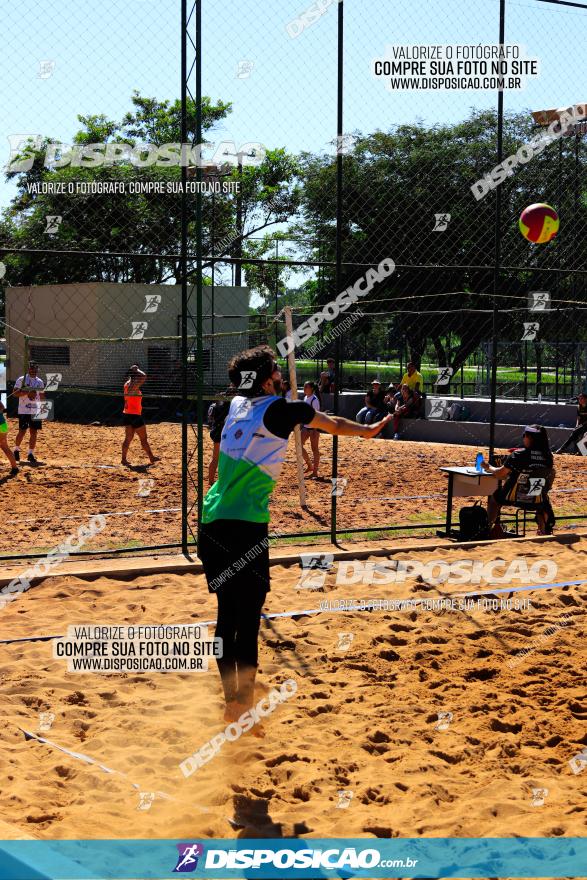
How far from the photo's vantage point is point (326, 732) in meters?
4.57

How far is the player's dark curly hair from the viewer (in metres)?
4.54

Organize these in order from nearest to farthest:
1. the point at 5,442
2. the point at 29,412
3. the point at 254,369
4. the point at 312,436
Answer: the point at 254,369 → the point at 5,442 → the point at 312,436 → the point at 29,412

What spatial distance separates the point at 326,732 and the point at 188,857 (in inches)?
49.0

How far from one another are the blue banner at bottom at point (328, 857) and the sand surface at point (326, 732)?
0.24 ft

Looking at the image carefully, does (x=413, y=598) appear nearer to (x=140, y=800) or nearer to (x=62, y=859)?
(x=140, y=800)

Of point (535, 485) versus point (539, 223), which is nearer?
point (535, 485)

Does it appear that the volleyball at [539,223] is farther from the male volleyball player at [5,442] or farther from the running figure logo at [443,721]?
the male volleyball player at [5,442]

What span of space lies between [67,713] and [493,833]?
2366 mm

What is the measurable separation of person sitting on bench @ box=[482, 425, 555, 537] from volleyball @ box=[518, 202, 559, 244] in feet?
8.36

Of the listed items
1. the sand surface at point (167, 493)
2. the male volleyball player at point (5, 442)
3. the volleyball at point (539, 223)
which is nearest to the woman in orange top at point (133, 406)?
the sand surface at point (167, 493)

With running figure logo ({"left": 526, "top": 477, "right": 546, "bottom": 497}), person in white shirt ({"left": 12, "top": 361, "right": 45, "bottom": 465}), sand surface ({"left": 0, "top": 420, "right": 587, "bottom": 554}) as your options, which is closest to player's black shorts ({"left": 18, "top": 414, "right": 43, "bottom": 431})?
person in white shirt ({"left": 12, "top": 361, "right": 45, "bottom": 465})

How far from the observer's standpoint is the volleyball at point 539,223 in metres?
10.2

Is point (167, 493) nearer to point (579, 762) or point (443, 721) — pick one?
point (443, 721)

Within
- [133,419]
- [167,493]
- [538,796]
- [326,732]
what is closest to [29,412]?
[133,419]
